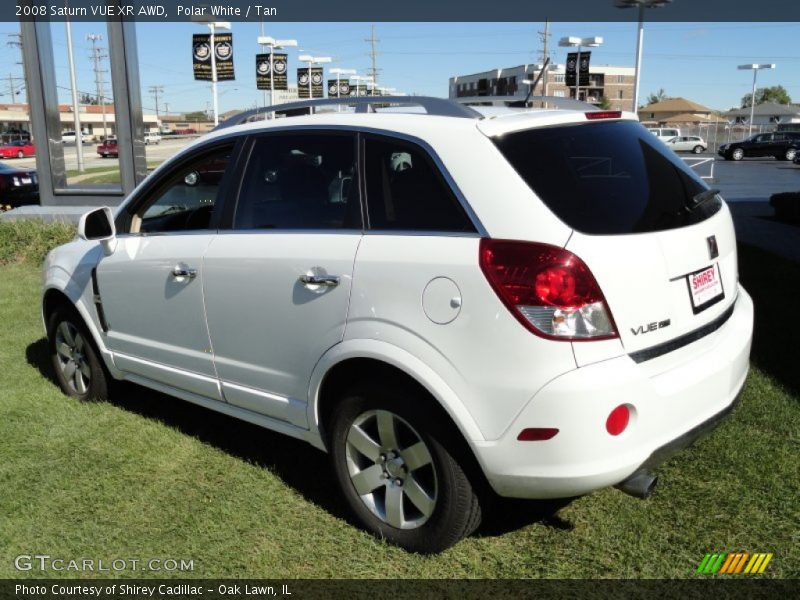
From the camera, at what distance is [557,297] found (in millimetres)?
2482

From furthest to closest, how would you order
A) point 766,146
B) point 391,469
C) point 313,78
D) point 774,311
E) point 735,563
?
point 766,146 < point 313,78 < point 774,311 < point 391,469 < point 735,563

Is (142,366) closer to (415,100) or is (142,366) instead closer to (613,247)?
(415,100)

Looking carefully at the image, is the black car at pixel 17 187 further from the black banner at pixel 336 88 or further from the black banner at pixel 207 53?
the black banner at pixel 336 88

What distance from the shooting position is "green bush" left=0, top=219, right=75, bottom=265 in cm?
984

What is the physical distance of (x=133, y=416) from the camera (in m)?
4.63

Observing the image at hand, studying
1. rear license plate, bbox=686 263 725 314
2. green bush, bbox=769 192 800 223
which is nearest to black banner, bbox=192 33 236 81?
green bush, bbox=769 192 800 223

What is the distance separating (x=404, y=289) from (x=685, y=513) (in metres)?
1.67

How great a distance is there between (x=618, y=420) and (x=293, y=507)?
1.71 m

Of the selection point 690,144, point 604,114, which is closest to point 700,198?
point 604,114

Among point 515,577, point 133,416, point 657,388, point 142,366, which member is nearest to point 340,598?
point 515,577

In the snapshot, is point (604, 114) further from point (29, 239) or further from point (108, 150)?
point (108, 150)

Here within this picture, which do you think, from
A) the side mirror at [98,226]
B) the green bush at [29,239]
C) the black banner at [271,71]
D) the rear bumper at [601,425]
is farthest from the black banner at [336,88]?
the rear bumper at [601,425]

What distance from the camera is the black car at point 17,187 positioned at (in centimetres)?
1655

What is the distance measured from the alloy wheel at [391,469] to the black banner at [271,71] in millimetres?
24106
